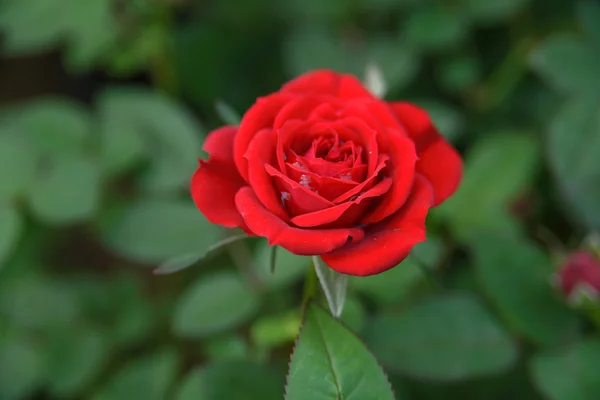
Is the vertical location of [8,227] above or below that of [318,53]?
below

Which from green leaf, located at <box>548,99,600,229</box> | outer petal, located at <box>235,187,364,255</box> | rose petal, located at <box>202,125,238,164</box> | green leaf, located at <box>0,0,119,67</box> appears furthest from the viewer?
green leaf, located at <box>0,0,119,67</box>

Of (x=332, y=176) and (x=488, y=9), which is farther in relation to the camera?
(x=488, y=9)

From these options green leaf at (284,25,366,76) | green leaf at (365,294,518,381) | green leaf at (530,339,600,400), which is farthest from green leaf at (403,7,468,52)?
Answer: green leaf at (530,339,600,400)

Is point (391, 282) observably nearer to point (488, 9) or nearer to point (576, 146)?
point (576, 146)

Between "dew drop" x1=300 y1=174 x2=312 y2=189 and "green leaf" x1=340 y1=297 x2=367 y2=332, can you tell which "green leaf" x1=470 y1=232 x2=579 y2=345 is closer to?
"green leaf" x1=340 y1=297 x2=367 y2=332

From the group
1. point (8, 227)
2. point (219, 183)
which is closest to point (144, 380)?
point (8, 227)

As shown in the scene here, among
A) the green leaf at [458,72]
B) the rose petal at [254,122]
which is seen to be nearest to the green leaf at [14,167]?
the rose petal at [254,122]
